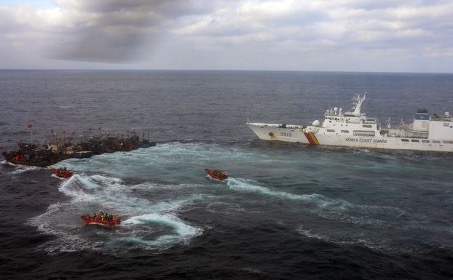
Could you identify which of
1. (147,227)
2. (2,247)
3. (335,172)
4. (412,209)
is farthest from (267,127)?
(2,247)

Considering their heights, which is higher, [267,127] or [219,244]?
[267,127]

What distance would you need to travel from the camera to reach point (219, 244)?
56.0 m

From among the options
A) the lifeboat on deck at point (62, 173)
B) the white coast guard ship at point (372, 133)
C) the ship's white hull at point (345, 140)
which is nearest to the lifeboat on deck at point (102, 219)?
the lifeboat on deck at point (62, 173)

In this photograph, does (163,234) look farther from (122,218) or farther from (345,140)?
(345,140)

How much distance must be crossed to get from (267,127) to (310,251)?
74.9m

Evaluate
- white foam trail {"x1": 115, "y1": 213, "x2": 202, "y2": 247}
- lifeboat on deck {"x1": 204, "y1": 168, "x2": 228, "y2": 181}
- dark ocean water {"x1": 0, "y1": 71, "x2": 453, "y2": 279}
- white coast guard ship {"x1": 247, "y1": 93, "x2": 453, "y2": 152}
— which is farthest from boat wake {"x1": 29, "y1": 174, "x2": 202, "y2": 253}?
white coast guard ship {"x1": 247, "y1": 93, "x2": 453, "y2": 152}

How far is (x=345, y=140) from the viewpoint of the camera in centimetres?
12112

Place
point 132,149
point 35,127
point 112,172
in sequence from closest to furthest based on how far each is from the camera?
1. point 112,172
2. point 132,149
3. point 35,127

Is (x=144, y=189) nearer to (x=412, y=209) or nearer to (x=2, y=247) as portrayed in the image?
(x=2, y=247)

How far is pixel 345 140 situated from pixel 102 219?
8169 centimetres

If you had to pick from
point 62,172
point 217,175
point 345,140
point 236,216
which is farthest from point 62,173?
point 345,140

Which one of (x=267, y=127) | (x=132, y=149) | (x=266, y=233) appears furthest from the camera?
(x=267, y=127)

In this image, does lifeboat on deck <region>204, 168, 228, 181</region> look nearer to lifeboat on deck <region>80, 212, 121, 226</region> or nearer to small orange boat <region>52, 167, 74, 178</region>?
lifeboat on deck <region>80, 212, 121, 226</region>

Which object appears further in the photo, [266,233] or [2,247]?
[266,233]
